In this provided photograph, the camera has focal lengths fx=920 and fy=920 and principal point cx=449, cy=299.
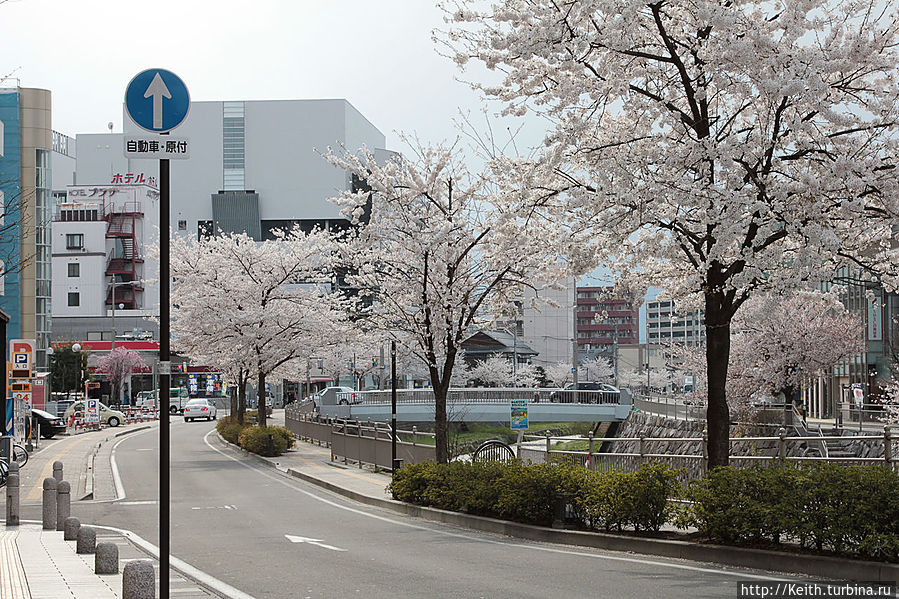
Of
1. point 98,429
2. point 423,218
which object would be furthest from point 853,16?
point 98,429

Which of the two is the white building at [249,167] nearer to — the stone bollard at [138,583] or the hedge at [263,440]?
the hedge at [263,440]

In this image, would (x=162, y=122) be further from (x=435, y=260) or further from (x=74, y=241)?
(x=74, y=241)

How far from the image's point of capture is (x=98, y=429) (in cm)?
5728

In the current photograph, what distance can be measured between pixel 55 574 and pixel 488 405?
5826 cm

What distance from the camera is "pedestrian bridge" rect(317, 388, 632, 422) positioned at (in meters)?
67.1

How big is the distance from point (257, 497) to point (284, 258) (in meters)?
19.6

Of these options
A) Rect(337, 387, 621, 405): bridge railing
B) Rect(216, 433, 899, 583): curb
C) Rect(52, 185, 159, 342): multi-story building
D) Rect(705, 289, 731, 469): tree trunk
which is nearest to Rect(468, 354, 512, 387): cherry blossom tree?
Rect(337, 387, 621, 405): bridge railing

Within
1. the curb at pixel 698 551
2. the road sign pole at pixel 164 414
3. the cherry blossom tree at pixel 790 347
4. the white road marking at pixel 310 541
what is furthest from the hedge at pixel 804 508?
the cherry blossom tree at pixel 790 347

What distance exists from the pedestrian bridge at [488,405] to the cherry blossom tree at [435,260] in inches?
1730

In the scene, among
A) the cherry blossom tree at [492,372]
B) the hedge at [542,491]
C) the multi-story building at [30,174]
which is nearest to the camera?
the hedge at [542,491]

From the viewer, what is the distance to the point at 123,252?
4675 inches

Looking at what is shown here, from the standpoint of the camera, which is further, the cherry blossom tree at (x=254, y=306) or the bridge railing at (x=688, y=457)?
the cherry blossom tree at (x=254, y=306)

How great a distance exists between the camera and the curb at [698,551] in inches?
387

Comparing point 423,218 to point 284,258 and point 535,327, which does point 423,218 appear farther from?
point 535,327
